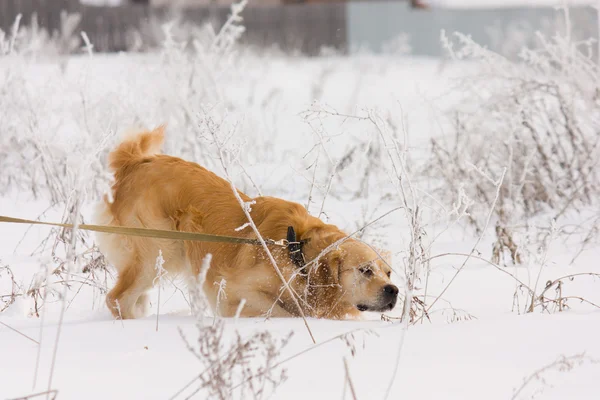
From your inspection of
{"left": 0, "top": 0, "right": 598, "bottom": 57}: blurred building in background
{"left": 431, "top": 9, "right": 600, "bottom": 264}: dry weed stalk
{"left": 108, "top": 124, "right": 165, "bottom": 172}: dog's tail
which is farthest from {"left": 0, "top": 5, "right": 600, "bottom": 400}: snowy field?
{"left": 0, "top": 0, "right": 598, "bottom": 57}: blurred building in background

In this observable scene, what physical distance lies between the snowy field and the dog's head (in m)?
0.10

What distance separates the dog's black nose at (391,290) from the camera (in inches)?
145

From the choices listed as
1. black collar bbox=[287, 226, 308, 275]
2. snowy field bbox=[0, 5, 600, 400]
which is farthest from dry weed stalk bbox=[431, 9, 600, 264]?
black collar bbox=[287, 226, 308, 275]

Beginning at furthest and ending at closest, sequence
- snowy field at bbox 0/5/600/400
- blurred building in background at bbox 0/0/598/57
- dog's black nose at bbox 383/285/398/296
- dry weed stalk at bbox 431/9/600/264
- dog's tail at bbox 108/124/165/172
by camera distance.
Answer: blurred building in background at bbox 0/0/598/57, dry weed stalk at bbox 431/9/600/264, dog's tail at bbox 108/124/165/172, dog's black nose at bbox 383/285/398/296, snowy field at bbox 0/5/600/400

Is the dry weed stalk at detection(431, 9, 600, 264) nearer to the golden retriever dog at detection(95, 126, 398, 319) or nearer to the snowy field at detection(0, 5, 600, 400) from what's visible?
the snowy field at detection(0, 5, 600, 400)

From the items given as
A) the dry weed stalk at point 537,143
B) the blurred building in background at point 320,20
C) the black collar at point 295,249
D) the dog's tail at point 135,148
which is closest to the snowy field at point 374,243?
the dry weed stalk at point 537,143

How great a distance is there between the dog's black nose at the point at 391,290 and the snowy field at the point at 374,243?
9 centimetres

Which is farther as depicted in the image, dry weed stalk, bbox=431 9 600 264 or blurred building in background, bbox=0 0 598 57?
blurred building in background, bbox=0 0 598 57

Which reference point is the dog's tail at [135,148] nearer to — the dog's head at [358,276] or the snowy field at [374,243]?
Answer: the snowy field at [374,243]

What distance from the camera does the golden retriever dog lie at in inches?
149

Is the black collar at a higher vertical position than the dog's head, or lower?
higher

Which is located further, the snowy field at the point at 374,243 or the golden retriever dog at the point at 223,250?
the golden retriever dog at the point at 223,250

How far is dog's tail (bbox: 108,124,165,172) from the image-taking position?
434 centimetres

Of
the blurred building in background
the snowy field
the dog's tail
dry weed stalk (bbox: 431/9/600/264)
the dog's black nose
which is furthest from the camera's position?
the blurred building in background
